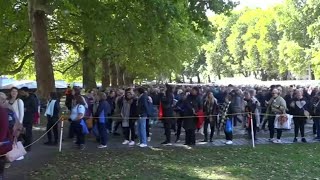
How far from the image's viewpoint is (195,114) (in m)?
Answer: 14.7

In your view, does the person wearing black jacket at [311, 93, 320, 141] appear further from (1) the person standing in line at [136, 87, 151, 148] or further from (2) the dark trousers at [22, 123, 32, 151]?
(2) the dark trousers at [22, 123, 32, 151]

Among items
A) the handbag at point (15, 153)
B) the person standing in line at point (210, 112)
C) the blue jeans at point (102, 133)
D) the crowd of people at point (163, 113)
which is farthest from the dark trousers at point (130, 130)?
the handbag at point (15, 153)

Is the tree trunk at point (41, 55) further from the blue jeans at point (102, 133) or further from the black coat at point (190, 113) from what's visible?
the black coat at point (190, 113)

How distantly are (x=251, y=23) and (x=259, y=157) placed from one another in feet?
313

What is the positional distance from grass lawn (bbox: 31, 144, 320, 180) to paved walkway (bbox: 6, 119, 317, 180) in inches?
14.0

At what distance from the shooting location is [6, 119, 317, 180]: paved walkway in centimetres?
1064

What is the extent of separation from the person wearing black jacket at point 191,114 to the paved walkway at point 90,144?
35cm

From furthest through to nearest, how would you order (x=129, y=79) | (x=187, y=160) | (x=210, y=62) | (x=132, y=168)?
(x=210, y=62), (x=129, y=79), (x=187, y=160), (x=132, y=168)

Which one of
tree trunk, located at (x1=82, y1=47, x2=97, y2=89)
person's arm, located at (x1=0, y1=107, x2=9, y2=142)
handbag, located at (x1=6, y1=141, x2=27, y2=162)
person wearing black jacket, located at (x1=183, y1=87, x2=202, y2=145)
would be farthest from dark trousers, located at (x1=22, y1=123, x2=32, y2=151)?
tree trunk, located at (x1=82, y1=47, x2=97, y2=89)

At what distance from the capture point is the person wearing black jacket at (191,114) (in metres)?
14.6

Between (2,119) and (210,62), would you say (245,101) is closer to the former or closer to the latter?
(2,119)

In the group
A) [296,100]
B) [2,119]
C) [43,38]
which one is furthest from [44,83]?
[2,119]

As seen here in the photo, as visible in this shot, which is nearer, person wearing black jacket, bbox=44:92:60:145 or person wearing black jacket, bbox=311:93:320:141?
person wearing black jacket, bbox=44:92:60:145

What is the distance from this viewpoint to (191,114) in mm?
14625
